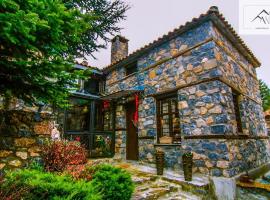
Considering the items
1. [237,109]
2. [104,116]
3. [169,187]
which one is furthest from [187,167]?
[104,116]

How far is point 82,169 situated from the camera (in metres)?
3.92

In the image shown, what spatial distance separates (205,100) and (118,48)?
6.43 m

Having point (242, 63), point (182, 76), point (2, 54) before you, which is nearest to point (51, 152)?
point (2, 54)

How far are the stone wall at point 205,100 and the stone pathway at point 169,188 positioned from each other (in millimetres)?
846

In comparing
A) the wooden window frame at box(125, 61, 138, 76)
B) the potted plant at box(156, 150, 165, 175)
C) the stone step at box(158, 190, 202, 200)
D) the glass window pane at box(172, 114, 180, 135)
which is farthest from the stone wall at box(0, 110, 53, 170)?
the wooden window frame at box(125, 61, 138, 76)

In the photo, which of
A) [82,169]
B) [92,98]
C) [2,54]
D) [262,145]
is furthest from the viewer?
[92,98]

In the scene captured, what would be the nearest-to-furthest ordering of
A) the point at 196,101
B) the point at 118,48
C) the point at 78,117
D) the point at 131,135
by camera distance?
Result: the point at 196,101
the point at 131,135
the point at 118,48
the point at 78,117

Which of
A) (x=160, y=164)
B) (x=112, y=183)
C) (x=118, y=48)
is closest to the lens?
(x=112, y=183)

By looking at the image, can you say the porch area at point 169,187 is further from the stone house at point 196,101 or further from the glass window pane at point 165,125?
the glass window pane at point 165,125

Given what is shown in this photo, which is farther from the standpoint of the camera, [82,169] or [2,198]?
[82,169]

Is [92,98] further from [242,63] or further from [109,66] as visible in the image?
[242,63]

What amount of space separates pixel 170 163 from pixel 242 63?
545cm

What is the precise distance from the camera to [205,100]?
6.06 m

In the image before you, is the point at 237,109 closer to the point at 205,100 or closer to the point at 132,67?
the point at 205,100
